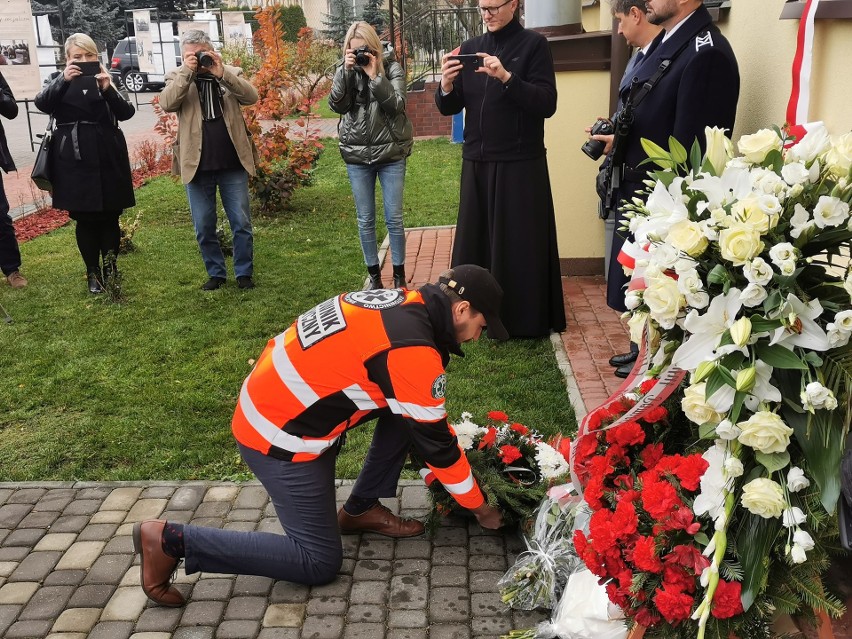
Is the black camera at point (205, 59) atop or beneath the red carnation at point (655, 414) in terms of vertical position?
atop

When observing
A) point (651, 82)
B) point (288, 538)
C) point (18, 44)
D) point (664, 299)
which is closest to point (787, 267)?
point (664, 299)

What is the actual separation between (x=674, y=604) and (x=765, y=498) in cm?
43

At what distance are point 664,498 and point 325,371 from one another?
54.0 inches

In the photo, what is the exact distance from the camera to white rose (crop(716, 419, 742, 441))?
7.72ft

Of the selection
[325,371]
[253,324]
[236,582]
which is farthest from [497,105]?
[236,582]

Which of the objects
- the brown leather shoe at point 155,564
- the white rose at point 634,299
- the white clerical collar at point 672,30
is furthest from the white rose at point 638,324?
the white clerical collar at point 672,30

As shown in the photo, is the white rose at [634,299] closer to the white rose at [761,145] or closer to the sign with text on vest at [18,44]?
the white rose at [761,145]

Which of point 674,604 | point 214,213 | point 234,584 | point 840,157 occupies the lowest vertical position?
point 234,584

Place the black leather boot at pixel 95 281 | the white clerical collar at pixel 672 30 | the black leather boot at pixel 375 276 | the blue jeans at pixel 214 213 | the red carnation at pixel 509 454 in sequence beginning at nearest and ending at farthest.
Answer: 1. the red carnation at pixel 509 454
2. the white clerical collar at pixel 672 30
3. the blue jeans at pixel 214 213
4. the black leather boot at pixel 375 276
5. the black leather boot at pixel 95 281

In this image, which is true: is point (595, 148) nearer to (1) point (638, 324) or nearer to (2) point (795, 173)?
(1) point (638, 324)

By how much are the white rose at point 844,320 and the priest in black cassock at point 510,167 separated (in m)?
3.63

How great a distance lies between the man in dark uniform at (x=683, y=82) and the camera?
440 centimetres

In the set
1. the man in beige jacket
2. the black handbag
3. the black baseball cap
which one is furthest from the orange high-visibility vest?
the black handbag

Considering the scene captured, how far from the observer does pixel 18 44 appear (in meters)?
10.2
